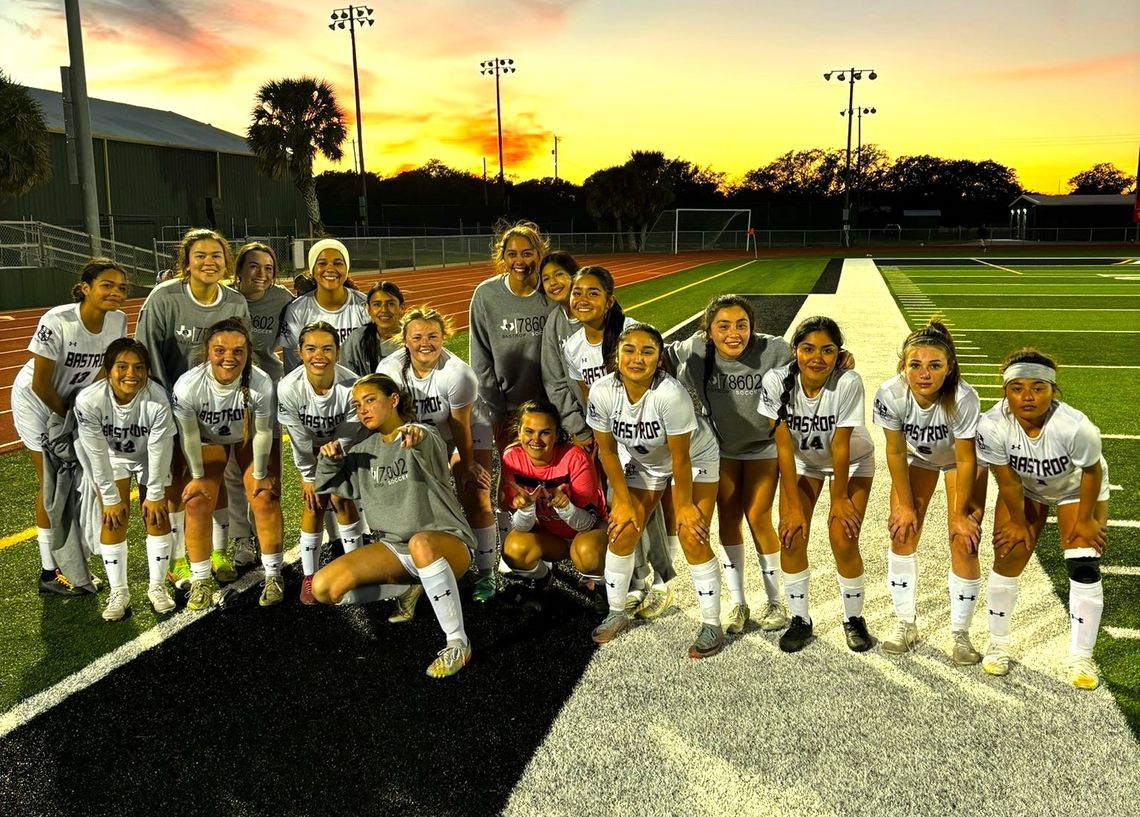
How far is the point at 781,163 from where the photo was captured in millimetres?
96688

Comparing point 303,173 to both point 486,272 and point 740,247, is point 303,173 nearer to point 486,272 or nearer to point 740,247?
point 486,272

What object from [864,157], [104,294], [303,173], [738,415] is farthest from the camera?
[864,157]

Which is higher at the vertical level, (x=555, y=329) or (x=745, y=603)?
(x=555, y=329)

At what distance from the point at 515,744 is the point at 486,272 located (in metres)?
32.8

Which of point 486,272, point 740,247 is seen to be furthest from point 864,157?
point 486,272

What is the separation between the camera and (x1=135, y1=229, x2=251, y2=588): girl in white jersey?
516cm

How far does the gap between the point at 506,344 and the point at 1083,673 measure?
133 inches

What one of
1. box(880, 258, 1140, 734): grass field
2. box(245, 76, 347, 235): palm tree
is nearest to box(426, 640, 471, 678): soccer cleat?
box(880, 258, 1140, 734): grass field

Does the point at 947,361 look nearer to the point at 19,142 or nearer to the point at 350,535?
the point at 350,535

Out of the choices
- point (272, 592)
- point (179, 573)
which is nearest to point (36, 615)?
point (179, 573)

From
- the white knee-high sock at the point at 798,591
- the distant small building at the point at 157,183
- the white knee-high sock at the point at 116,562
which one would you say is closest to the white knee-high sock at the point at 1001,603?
the white knee-high sock at the point at 798,591

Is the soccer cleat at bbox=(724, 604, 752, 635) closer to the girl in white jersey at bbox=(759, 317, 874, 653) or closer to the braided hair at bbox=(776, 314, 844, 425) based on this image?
the girl in white jersey at bbox=(759, 317, 874, 653)

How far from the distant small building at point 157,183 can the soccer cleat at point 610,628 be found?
27932 mm

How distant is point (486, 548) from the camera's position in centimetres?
521
